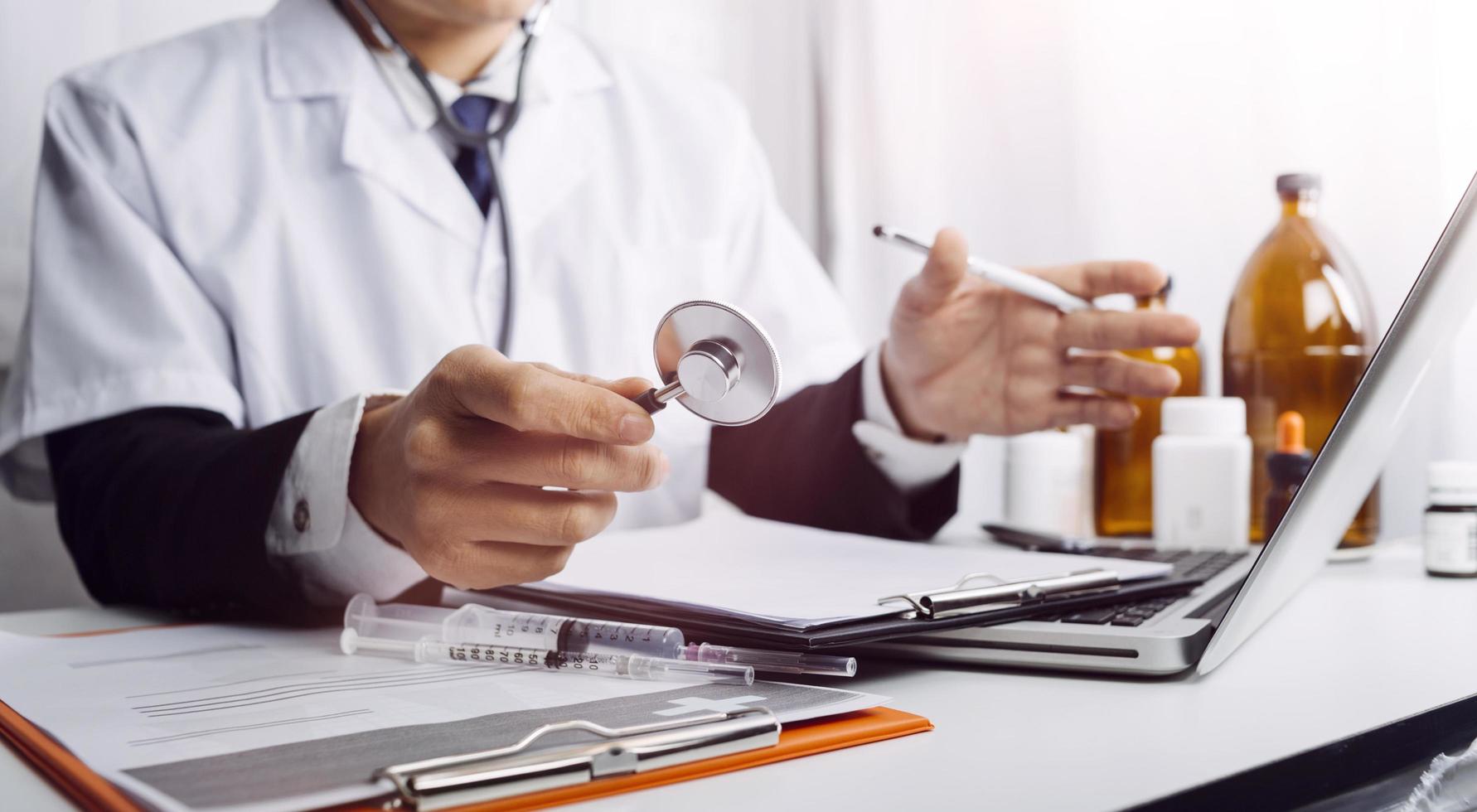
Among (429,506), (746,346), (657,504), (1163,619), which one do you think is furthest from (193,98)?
(1163,619)

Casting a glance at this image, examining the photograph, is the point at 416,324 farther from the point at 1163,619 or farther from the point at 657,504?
the point at 1163,619

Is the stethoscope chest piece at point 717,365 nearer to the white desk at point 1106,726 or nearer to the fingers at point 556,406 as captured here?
the fingers at point 556,406

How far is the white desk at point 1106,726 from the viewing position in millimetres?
345

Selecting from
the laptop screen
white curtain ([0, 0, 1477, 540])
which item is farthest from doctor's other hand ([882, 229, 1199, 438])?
white curtain ([0, 0, 1477, 540])

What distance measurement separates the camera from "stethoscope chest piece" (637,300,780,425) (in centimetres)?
45

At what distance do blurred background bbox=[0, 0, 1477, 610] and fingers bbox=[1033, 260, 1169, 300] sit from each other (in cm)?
36

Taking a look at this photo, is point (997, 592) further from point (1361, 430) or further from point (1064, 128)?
point (1064, 128)

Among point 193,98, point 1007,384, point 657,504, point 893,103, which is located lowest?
point 657,504

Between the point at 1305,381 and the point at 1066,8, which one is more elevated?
the point at 1066,8

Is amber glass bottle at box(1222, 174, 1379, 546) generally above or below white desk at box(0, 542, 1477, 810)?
above

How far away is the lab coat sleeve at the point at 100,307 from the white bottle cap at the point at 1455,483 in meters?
0.90

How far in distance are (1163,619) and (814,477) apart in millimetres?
529

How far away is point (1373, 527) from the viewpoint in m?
0.91

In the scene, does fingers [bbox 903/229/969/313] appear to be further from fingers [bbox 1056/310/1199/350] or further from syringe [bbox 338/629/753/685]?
syringe [bbox 338/629/753/685]
